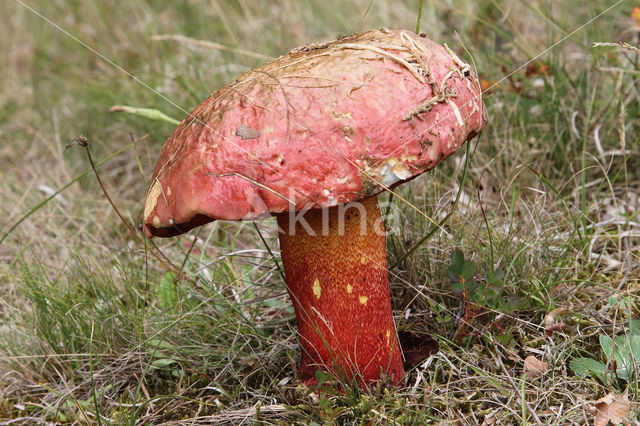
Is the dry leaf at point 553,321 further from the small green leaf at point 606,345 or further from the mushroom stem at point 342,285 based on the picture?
the mushroom stem at point 342,285

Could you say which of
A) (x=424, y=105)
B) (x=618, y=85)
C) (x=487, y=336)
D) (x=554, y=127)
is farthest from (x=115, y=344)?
(x=618, y=85)

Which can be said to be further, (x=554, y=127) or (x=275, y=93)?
(x=554, y=127)

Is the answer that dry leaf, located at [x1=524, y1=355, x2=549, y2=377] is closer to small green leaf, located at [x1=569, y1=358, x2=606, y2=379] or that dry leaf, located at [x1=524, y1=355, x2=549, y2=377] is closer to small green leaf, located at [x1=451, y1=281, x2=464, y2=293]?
small green leaf, located at [x1=569, y1=358, x2=606, y2=379]

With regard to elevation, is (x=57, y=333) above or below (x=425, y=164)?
below

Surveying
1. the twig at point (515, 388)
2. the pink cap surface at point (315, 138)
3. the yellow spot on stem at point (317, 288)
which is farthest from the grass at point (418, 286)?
the pink cap surface at point (315, 138)

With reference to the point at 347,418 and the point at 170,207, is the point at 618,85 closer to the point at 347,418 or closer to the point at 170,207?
the point at 347,418
